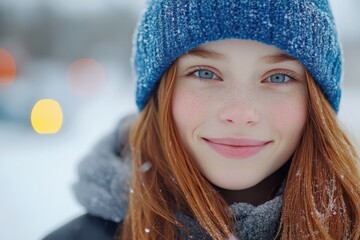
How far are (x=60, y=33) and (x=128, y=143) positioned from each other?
22381 mm

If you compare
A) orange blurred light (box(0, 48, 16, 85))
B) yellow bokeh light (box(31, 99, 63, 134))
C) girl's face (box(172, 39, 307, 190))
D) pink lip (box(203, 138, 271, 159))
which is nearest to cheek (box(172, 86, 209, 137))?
girl's face (box(172, 39, 307, 190))

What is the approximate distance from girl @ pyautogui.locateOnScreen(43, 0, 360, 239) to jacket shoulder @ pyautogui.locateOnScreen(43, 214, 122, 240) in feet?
0.42

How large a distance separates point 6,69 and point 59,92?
257cm

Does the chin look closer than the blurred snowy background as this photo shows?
Yes

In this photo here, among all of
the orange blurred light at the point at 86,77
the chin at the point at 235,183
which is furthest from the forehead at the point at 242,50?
the orange blurred light at the point at 86,77

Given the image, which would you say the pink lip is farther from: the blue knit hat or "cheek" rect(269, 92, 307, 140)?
the blue knit hat

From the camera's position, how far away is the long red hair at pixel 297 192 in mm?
1993

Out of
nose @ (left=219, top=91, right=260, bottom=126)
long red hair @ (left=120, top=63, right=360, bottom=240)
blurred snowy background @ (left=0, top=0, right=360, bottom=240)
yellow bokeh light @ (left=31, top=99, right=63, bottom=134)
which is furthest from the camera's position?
yellow bokeh light @ (left=31, top=99, right=63, bottom=134)

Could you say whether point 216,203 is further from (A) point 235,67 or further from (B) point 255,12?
(B) point 255,12

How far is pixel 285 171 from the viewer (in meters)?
2.24

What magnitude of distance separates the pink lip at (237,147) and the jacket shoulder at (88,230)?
671mm

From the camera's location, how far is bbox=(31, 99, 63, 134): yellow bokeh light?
1015cm

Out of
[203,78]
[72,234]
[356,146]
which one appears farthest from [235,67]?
[72,234]

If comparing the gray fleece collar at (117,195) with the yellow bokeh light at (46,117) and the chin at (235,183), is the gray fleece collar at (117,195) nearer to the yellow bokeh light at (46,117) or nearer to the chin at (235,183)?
the chin at (235,183)
